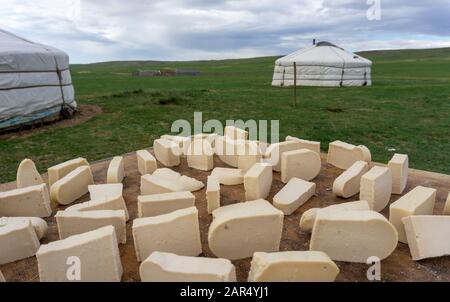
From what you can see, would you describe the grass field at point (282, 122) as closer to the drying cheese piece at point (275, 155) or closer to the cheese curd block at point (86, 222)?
the drying cheese piece at point (275, 155)

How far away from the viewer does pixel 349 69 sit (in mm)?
16734

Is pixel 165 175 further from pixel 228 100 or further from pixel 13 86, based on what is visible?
pixel 228 100

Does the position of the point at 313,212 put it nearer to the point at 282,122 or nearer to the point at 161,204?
the point at 161,204

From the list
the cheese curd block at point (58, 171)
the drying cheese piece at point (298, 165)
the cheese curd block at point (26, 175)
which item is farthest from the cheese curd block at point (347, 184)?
the cheese curd block at point (26, 175)

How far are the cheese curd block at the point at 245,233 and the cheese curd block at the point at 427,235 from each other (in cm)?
53

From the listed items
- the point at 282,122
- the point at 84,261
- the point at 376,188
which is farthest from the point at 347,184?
the point at 282,122

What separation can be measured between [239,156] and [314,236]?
1082mm

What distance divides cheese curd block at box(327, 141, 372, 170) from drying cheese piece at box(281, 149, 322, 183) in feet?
0.93

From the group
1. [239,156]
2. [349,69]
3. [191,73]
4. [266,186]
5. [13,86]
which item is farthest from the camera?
[191,73]

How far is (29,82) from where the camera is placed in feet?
24.4

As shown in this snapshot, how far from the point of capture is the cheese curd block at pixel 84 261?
1.37 metres

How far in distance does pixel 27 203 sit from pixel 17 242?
419 mm

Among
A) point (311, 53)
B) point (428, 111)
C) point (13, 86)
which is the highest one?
point (311, 53)
